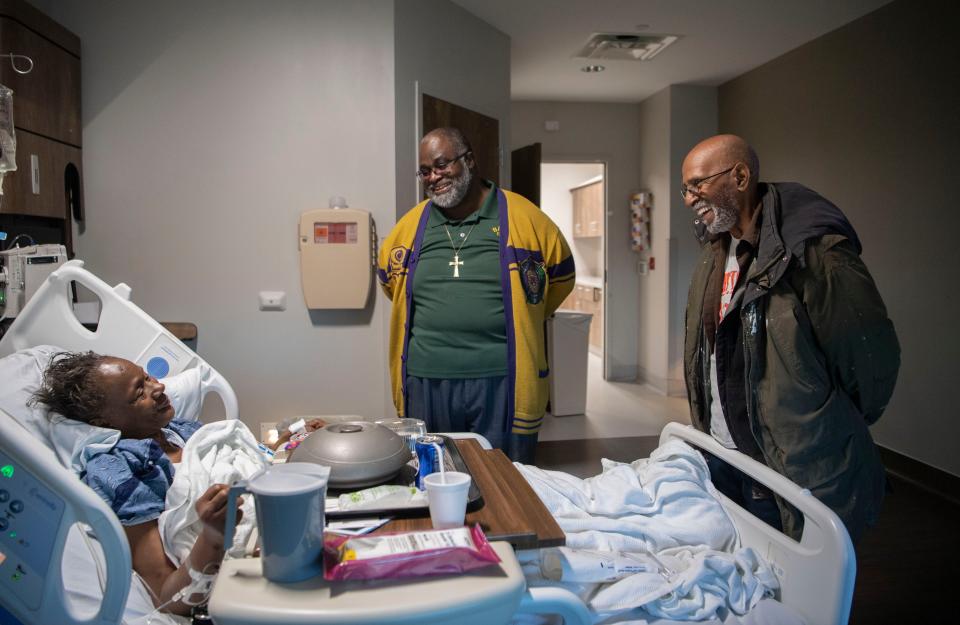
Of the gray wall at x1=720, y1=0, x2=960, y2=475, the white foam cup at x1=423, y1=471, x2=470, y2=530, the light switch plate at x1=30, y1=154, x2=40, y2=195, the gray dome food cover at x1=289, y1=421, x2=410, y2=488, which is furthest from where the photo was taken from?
the gray wall at x1=720, y1=0, x2=960, y2=475

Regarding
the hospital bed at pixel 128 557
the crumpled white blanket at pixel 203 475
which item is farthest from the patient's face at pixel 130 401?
the hospital bed at pixel 128 557

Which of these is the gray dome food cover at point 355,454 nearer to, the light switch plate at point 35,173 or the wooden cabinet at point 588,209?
the light switch plate at point 35,173

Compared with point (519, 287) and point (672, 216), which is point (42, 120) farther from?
point (672, 216)

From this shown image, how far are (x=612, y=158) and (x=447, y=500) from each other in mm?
5435

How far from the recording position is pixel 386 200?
125 inches

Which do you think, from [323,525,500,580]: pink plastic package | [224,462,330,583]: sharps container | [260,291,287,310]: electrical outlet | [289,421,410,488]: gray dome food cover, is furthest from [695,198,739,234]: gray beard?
[260,291,287,310]: electrical outlet

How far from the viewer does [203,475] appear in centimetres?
130

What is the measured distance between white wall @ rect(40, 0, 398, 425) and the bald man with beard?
1072 mm

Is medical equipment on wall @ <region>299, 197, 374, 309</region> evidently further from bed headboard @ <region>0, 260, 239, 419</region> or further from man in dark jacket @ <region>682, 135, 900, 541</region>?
man in dark jacket @ <region>682, 135, 900, 541</region>

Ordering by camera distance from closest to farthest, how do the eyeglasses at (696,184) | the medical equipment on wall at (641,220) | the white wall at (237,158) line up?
the eyeglasses at (696,184), the white wall at (237,158), the medical equipment on wall at (641,220)

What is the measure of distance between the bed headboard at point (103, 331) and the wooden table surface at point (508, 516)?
121 centimetres

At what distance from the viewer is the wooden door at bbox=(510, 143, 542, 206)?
4.88 metres

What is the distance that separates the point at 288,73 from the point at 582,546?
2.68m

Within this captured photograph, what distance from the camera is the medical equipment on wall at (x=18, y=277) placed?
1.98 metres
